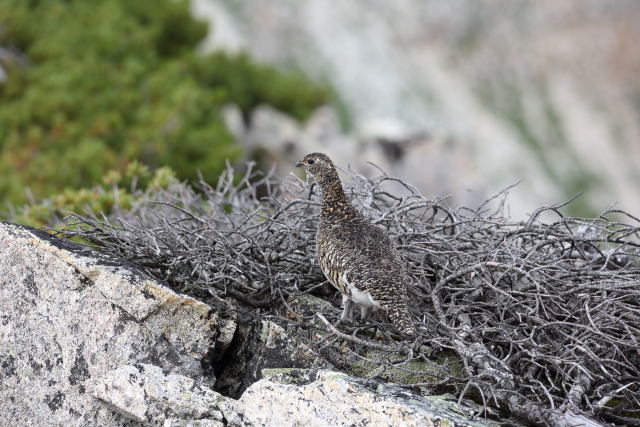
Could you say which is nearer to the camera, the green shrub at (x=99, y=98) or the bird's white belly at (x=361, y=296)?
the bird's white belly at (x=361, y=296)

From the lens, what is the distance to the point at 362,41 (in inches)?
1783

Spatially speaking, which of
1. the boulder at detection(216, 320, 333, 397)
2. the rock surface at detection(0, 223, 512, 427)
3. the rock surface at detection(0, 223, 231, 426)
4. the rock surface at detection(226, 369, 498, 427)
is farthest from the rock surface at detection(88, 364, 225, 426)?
the boulder at detection(216, 320, 333, 397)

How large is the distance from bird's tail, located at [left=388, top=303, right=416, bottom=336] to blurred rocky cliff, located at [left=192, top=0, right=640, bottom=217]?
33.0m

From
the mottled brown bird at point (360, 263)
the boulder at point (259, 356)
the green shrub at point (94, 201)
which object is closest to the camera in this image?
the mottled brown bird at point (360, 263)

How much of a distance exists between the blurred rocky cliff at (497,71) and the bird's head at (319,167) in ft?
106

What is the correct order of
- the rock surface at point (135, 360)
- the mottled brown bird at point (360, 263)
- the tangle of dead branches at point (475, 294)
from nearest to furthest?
1. the rock surface at point (135, 360)
2. the tangle of dead branches at point (475, 294)
3. the mottled brown bird at point (360, 263)

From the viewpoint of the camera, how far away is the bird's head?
516 cm

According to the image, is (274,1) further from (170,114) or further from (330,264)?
(330,264)

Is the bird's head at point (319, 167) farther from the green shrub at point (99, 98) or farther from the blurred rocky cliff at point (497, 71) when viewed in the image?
the blurred rocky cliff at point (497, 71)

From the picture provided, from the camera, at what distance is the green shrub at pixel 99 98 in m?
12.2

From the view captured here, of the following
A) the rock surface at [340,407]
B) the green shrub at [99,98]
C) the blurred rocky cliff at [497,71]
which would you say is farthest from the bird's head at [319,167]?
the blurred rocky cliff at [497,71]

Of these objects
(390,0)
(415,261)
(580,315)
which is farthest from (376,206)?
(390,0)

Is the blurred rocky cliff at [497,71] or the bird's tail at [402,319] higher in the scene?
the blurred rocky cliff at [497,71]

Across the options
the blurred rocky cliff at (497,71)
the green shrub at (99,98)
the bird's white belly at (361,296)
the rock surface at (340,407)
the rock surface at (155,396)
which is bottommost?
the rock surface at (155,396)
